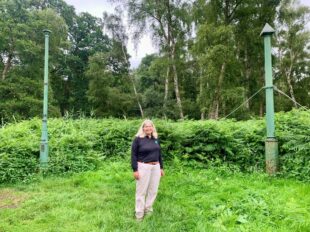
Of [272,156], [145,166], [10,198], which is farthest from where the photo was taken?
[272,156]

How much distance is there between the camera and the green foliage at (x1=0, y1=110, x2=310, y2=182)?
7398mm

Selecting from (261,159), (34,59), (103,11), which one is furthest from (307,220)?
(103,11)

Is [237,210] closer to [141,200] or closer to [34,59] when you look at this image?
[141,200]

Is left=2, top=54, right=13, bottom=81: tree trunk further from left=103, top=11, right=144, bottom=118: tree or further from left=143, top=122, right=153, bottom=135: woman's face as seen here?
left=143, top=122, right=153, bottom=135: woman's face

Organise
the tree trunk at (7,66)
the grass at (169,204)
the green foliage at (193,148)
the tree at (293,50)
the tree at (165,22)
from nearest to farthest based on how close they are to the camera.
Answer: the grass at (169,204)
the green foliage at (193,148)
the tree at (165,22)
the tree trunk at (7,66)
the tree at (293,50)

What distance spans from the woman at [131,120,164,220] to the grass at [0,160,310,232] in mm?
228

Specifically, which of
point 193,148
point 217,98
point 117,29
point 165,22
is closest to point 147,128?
point 193,148

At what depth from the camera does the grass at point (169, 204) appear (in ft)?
14.7

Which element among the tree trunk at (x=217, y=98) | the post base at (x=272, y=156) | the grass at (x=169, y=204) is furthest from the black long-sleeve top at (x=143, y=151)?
the tree trunk at (x=217, y=98)

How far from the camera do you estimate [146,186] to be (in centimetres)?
509

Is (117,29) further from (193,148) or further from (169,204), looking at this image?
(169,204)

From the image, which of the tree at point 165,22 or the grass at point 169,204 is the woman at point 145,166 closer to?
the grass at point 169,204

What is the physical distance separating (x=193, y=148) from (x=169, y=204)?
343cm

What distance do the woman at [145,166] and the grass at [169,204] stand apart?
9.0 inches
